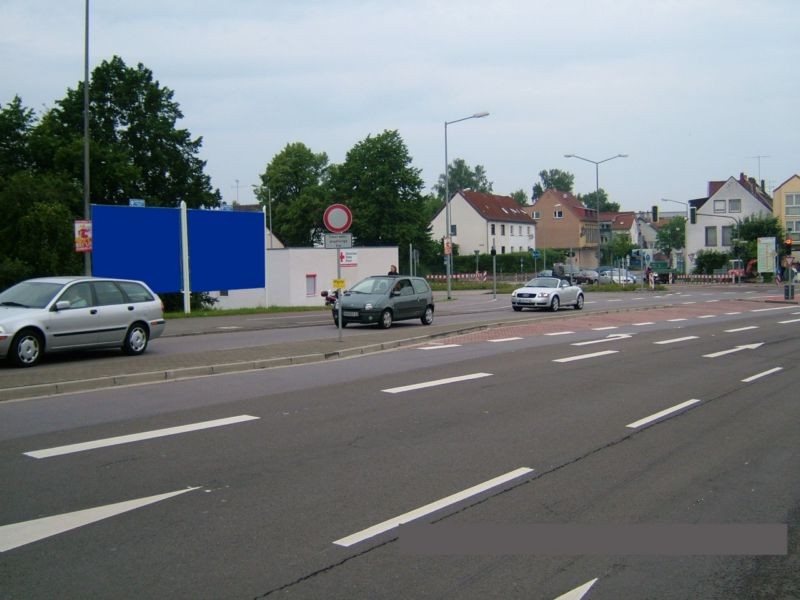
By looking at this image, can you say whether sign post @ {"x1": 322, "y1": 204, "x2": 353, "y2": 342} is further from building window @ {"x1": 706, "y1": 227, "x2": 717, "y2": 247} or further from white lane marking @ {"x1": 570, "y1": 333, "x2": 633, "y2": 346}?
building window @ {"x1": 706, "y1": 227, "x2": 717, "y2": 247}

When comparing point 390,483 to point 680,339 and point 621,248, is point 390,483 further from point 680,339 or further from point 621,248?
point 621,248

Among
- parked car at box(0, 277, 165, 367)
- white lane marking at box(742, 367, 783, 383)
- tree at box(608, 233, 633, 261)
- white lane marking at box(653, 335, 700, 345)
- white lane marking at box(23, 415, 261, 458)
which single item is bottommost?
white lane marking at box(742, 367, 783, 383)

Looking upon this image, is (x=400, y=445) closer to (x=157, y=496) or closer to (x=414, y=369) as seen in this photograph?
(x=157, y=496)

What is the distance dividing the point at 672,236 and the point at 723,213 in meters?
38.6

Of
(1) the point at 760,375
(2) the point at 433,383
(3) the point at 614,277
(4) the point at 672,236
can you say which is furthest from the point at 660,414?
(4) the point at 672,236

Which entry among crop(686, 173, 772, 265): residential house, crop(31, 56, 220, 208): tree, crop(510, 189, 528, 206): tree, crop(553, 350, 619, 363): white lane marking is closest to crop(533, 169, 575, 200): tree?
crop(510, 189, 528, 206): tree

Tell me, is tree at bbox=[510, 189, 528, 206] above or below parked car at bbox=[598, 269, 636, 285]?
above

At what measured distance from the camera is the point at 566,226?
4269 inches

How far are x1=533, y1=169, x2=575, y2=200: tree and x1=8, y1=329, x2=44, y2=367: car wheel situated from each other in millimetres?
154487

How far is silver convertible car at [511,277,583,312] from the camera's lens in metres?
31.9

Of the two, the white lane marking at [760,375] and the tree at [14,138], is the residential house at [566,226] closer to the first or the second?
the tree at [14,138]

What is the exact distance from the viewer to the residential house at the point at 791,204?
81312mm

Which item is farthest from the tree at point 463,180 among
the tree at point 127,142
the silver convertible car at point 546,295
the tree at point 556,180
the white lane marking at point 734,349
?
the white lane marking at point 734,349

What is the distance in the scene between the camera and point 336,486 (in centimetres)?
638
